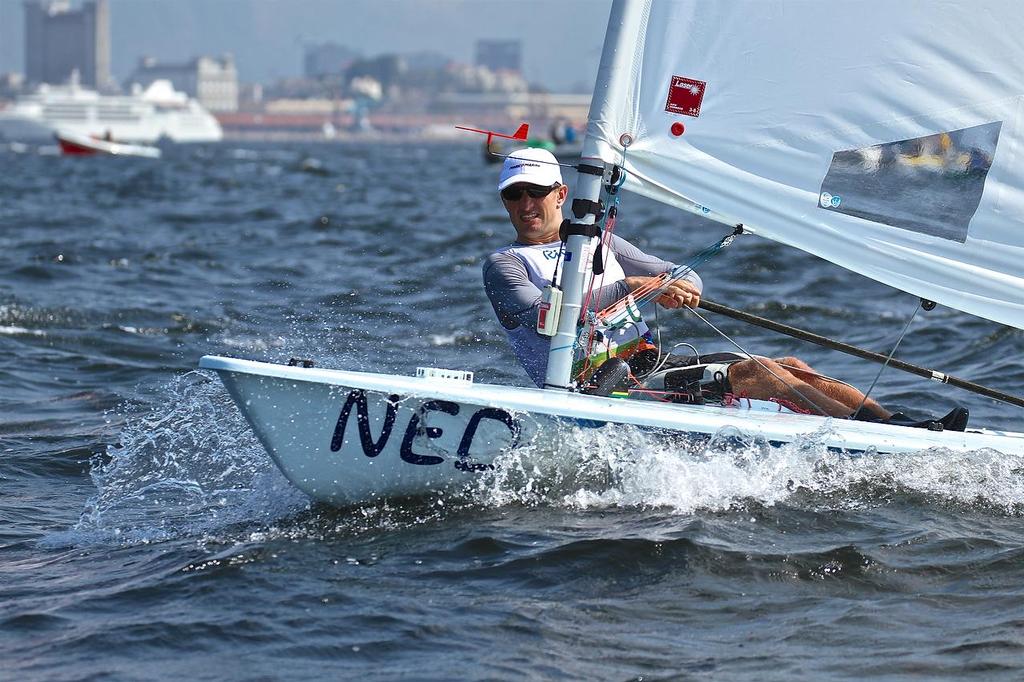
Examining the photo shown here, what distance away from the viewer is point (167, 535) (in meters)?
4.10

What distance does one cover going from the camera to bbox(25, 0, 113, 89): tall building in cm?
18200

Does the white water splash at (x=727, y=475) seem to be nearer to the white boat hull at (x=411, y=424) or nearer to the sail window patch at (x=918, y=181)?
the white boat hull at (x=411, y=424)

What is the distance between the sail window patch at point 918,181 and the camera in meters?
4.15

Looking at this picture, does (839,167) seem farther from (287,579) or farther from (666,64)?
(287,579)

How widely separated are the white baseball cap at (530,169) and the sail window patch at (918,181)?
0.88 meters

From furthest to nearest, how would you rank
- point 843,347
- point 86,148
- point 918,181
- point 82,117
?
point 82,117 < point 86,148 < point 843,347 < point 918,181

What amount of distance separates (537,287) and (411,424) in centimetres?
74

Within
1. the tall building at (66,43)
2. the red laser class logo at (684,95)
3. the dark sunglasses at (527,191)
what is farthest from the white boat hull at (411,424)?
the tall building at (66,43)

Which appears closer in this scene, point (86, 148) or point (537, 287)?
point (537, 287)

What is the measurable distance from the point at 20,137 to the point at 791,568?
87094 mm

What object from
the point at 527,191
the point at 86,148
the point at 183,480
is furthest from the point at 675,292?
the point at 86,148

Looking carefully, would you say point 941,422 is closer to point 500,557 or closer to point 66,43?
point 500,557

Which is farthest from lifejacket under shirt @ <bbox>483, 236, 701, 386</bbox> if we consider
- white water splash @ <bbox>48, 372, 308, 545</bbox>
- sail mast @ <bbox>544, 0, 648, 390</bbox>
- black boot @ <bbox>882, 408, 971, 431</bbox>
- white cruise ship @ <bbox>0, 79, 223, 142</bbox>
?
white cruise ship @ <bbox>0, 79, 223, 142</bbox>

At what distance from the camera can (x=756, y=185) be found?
414 centimetres
